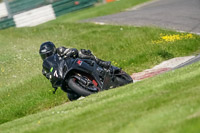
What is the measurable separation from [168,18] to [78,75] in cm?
1256

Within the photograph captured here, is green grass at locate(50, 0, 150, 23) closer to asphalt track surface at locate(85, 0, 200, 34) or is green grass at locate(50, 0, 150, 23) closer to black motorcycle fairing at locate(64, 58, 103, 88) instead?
asphalt track surface at locate(85, 0, 200, 34)

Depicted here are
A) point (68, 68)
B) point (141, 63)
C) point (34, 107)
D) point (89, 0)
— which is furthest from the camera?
point (89, 0)

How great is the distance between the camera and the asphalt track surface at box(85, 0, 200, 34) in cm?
2117

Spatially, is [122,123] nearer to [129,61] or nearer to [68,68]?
[68,68]

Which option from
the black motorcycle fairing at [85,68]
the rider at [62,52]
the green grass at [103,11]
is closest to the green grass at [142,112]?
the black motorcycle fairing at [85,68]

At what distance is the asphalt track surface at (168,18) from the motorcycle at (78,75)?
9.26 meters

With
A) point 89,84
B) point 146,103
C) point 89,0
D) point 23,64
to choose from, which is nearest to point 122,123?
point 146,103

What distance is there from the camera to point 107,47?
19.1m

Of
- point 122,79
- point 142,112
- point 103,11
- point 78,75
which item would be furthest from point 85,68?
point 103,11

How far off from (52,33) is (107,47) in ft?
17.6

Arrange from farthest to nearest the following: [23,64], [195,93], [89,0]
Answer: [89,0], [23,64], [195,93]

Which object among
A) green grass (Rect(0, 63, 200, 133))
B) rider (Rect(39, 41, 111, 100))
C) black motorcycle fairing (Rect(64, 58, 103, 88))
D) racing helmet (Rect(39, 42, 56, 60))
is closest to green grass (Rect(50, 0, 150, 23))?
rider (Rect(39, 41, 111, 100))

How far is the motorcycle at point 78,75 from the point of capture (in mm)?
11078

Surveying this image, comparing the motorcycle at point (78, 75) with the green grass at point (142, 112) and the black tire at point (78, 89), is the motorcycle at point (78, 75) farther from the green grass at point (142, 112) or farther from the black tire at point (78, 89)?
the green grass at point (142, 112)
